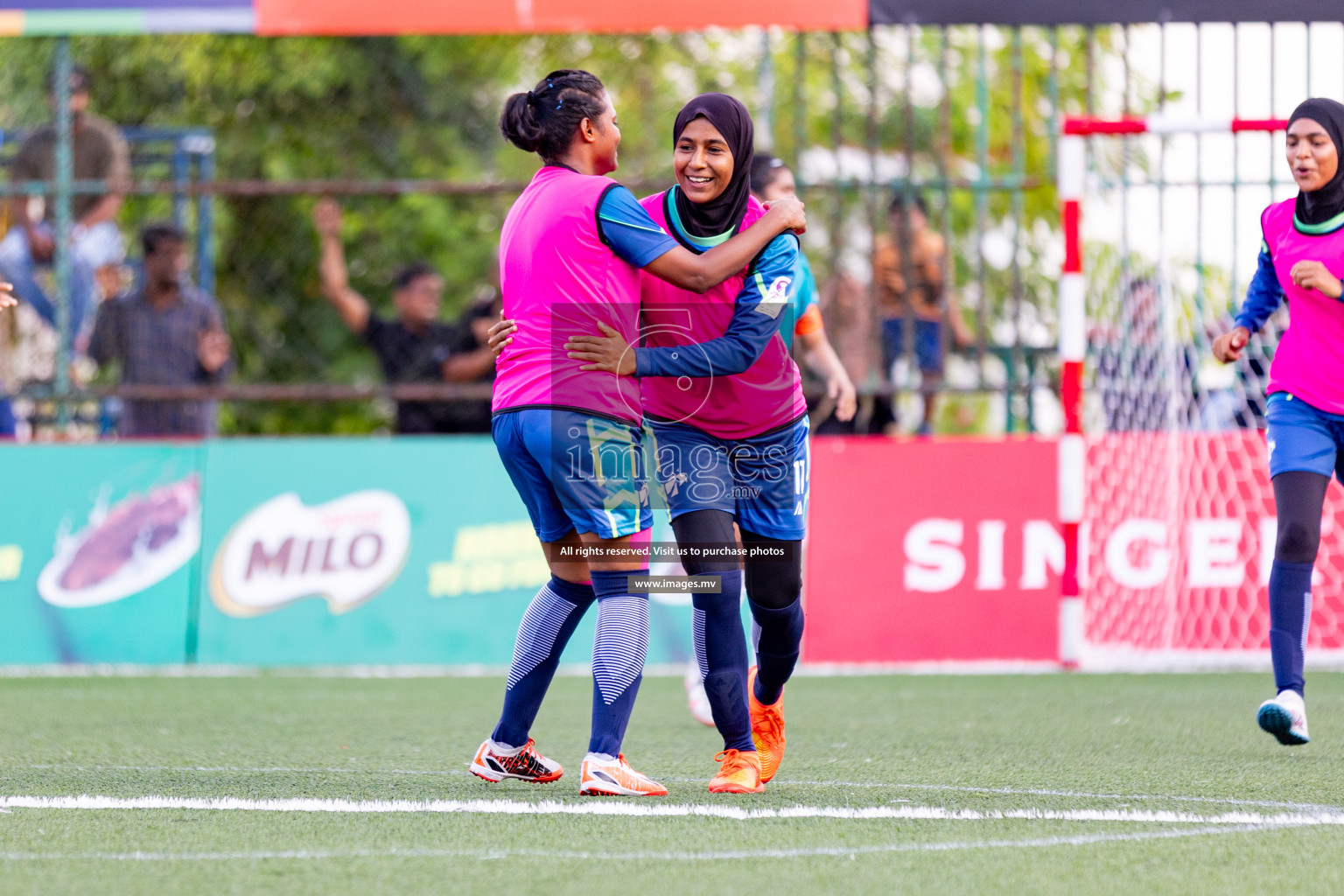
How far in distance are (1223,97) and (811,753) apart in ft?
15.9

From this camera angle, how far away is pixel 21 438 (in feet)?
31.7

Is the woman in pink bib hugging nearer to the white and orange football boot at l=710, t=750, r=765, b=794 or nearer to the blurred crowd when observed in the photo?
the white and orange football boot at l=710, t=750, r=765, b=794

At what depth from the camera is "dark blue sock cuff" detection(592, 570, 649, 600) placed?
4398 millimetres

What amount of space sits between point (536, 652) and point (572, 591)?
0.19 meters

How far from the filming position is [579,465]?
424 centimetres

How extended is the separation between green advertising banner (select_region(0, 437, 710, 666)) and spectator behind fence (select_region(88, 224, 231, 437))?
0.54 meters

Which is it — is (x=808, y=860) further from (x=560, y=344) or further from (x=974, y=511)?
(x=974, y=511)

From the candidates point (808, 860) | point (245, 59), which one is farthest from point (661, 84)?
point (808, 860)

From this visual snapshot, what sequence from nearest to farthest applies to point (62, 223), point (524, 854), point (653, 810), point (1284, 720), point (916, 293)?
point (524, 854), point (653, 810), point (1284, 720), point (62, 223), point (916, 293)

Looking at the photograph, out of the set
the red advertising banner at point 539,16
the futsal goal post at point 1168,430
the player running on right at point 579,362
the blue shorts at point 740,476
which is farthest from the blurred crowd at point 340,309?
the player running on right at point 579,362

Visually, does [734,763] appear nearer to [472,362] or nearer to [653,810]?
[653,810]

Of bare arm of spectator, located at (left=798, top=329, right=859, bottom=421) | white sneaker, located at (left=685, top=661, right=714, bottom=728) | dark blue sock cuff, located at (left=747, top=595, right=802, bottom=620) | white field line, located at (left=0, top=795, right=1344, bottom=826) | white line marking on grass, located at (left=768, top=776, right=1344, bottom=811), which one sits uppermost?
bare arm of spectator, located at (left=798, top=329, right=859, bottom=421)

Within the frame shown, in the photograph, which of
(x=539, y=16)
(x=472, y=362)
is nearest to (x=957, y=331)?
(x=472, y=362)

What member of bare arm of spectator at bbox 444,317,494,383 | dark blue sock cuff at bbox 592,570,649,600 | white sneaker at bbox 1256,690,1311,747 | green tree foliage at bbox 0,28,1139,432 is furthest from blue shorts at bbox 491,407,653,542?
green tree foliage at bbox 0,28,1139,432
